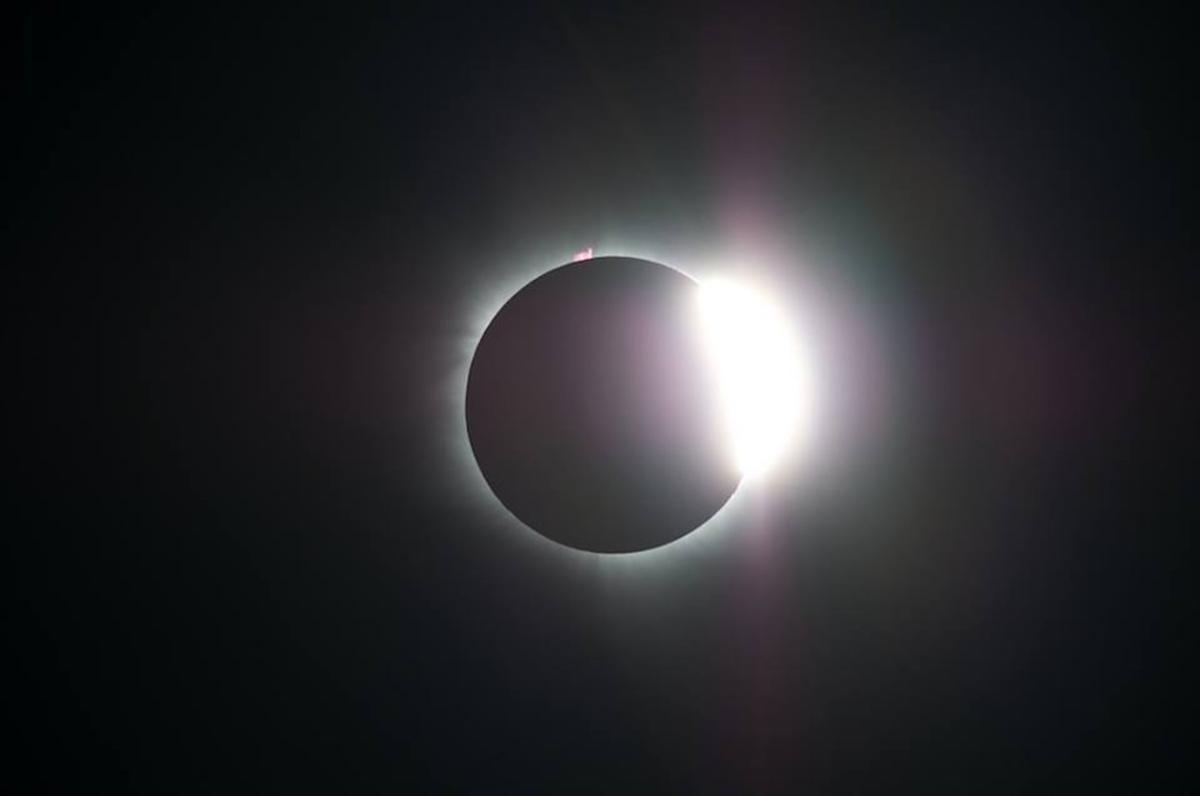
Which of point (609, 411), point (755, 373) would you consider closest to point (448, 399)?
point (609, 411)

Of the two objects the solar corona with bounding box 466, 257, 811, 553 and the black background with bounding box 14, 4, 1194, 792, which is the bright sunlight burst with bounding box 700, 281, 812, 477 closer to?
the solar corona with bounding box 466, 257, 811, 553

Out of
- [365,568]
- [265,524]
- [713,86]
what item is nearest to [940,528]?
[713,86]

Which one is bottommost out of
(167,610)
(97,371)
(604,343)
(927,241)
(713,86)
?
(167,610)

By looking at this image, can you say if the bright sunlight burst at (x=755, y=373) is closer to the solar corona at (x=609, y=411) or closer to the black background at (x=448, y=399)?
the solar corona at (x=609, y=411)

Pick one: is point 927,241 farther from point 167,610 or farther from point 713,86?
point 167,610

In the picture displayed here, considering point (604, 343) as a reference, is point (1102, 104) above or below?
above

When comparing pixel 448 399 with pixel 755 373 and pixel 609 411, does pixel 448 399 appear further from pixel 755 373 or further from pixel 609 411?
pixel 755 373

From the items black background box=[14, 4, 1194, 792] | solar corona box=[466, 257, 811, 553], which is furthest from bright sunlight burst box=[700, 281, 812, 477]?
black background box=[14, 4, 1194, 792]

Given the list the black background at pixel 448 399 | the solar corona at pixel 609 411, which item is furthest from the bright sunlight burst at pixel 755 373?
the black background at pixel 448 399
